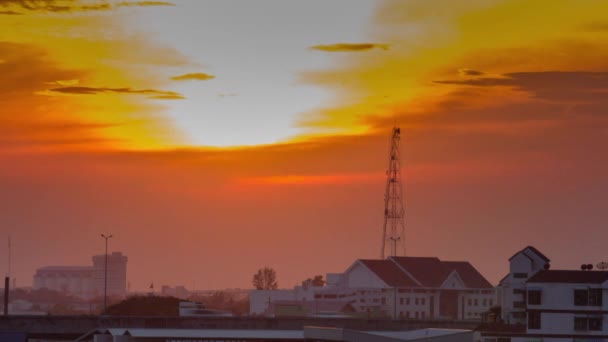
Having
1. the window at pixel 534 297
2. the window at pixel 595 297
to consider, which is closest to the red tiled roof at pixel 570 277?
the window at pixel 595 297

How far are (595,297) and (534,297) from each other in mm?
5479

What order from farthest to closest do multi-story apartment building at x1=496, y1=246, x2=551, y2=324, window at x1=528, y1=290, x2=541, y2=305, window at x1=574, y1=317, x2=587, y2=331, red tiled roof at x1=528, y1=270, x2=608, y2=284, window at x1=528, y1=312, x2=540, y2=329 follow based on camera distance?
multi-story apartment building at x1=496, y1=246, x2=551, y2=324, window at x1=528, y1=312, x2=540, y2=329, window at x1=528, y1=290, x2=541, y2=305, red tiled roof at x1=528, y1=270, x2=608, y2=284, window at x1=574, y1=317, x2=587, y2=331

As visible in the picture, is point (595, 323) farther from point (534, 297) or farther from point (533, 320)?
point (534, 297)

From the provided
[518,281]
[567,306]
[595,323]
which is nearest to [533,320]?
[567,306]

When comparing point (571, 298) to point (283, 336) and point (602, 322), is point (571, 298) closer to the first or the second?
point (602, 322)

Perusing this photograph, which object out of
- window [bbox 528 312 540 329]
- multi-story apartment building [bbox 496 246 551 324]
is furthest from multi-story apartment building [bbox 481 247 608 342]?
multi-story apartment building [bbox 496 246 551 324]

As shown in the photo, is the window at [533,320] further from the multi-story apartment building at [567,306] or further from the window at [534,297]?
the window at [534,297]

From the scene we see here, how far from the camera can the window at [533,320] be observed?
118m

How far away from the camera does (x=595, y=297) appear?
115875 millimetres

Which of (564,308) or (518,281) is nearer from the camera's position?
(564,308)

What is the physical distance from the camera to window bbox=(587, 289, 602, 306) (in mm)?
115750

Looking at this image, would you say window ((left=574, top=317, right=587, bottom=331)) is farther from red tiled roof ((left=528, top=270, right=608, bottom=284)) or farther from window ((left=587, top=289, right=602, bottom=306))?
red tiled roof ((left=528, top=270, right=608, bottom=284))

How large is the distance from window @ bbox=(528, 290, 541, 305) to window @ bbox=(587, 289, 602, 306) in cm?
462

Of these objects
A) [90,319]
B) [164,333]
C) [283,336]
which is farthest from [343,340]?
[90,319]
